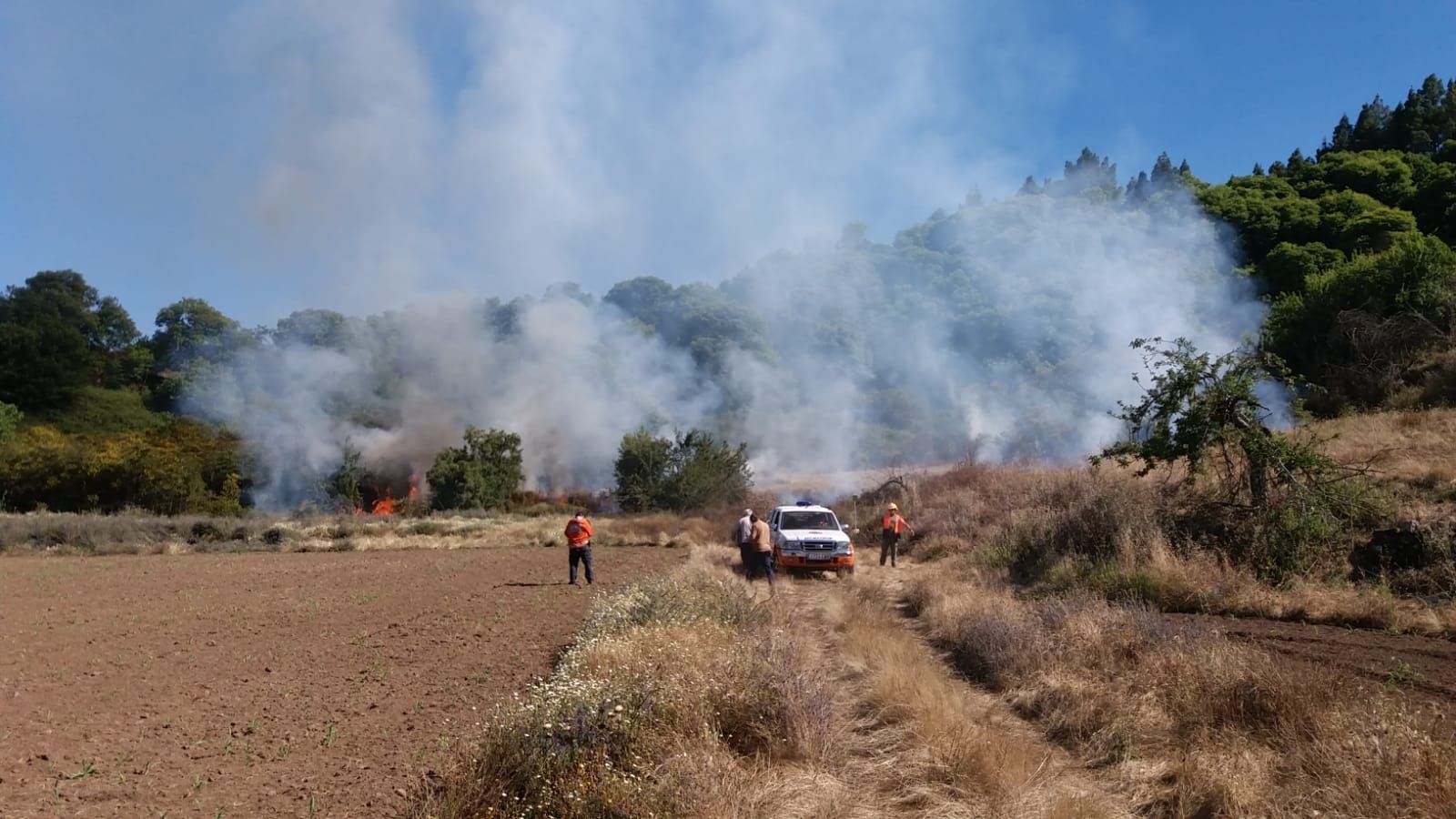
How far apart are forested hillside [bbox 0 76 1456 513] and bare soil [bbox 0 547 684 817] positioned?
22.8 meters

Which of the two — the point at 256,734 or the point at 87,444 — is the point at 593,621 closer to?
the point at 256,734

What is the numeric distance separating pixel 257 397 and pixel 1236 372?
201 ft

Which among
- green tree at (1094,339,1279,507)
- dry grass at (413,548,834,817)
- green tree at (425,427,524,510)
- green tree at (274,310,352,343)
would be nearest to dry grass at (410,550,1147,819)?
dry grass at (413,548,834,817)

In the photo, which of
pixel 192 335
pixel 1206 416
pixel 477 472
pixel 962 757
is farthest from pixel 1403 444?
pixel 192 335

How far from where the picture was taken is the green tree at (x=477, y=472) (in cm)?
4797

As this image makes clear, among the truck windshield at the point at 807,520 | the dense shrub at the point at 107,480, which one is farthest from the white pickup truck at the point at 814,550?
the dense shrub at the point at 107,480

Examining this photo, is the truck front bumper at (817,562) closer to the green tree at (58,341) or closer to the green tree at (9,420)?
the green tree at (9,420)

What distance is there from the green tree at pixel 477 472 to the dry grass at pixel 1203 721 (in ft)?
133

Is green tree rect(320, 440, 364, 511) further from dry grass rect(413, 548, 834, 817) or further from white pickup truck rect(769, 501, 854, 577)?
dry grass rect(413, 548, 834, 817)

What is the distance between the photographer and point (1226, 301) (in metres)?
55.5

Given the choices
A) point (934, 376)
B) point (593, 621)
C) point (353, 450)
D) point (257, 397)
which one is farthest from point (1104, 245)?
point (593, 621)

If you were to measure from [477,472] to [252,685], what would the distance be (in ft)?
130

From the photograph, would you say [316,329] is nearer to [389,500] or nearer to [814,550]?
[389,500]

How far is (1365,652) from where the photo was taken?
8.91m
